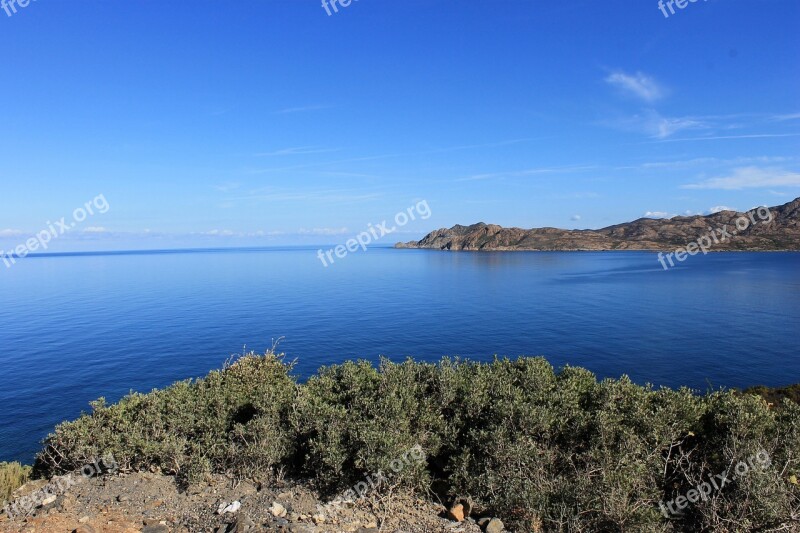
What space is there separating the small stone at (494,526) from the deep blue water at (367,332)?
23.5 m

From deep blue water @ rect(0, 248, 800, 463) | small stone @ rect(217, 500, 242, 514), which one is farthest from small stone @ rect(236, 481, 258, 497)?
deep blue water @ rect(0, 248, 800, 463)

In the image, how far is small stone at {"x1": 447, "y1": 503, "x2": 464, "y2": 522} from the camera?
418 inches

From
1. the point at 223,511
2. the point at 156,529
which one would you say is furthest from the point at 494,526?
the point at 156,529

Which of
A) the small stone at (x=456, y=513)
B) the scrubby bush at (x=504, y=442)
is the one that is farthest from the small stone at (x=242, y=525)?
the small stone at (x=456, y=513)

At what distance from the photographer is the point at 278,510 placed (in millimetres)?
10711

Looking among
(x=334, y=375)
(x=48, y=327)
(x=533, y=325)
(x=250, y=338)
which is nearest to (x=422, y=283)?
(x=533, y=325)

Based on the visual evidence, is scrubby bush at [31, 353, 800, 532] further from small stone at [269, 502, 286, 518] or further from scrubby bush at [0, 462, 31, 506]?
small stone at [269, 502, 286, 518]

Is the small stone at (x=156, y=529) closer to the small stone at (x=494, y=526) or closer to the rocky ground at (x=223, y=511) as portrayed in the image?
the rocky ground at (x=223, y=511)

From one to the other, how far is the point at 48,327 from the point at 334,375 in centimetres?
5521

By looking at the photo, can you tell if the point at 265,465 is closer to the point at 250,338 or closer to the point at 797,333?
the point at 250,338

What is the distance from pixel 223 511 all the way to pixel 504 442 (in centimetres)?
717

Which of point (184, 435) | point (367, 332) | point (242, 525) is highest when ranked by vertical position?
point (184, 435)

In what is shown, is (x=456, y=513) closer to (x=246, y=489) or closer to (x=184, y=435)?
(x=246, y=489)

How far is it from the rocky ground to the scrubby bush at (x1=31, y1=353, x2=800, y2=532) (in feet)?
1.63
